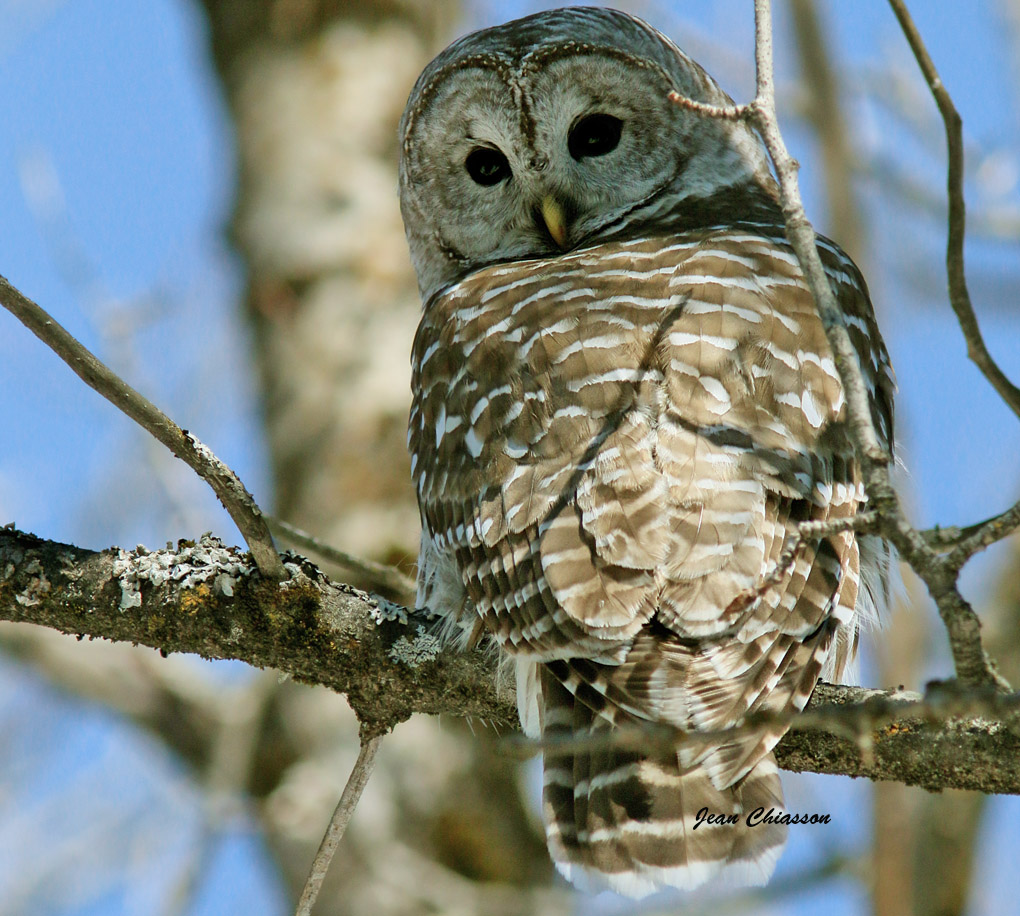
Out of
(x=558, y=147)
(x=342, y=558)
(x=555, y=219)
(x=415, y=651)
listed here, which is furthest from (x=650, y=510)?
(x=558, y=147)

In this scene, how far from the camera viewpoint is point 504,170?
431 cm

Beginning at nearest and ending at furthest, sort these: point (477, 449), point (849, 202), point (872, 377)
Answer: point (477, 449)
point (872, 377)
point (849, 202)

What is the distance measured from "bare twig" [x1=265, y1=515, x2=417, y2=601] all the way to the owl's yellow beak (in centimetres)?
128

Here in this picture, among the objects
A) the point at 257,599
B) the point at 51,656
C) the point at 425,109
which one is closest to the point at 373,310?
the point at 425,109

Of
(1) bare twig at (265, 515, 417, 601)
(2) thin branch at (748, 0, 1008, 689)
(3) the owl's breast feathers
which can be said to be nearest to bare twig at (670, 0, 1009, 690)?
(2) thin branch at (748, 0, 1008, 689)

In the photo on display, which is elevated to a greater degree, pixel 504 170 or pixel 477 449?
pixel 504 170

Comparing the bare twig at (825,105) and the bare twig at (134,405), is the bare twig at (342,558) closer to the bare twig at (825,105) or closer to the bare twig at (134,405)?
the bare twig at (134,405)

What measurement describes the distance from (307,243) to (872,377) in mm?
3153

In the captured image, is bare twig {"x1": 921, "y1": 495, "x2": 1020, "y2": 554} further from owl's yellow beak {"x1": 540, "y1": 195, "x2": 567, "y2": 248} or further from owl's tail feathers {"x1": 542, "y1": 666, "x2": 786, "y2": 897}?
owl's yellow beak {"x1": 540, "y1": 195, "x2": 567, "y2": 248}

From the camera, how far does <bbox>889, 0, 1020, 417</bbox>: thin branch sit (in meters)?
2.01

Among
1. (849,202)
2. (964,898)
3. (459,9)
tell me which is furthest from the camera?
(459,9)

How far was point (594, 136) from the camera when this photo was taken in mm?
4273

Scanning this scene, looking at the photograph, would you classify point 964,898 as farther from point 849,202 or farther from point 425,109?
point 425,109

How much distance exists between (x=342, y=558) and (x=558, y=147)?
1746mm
